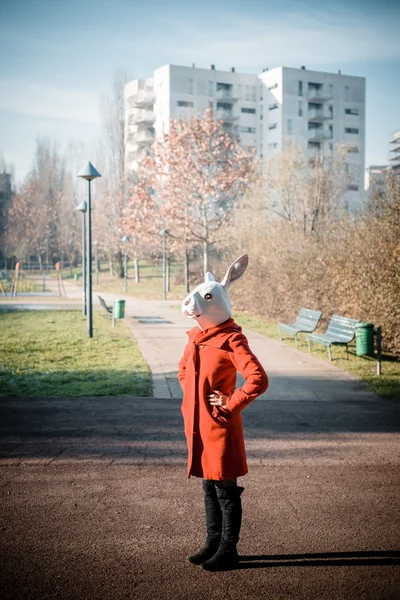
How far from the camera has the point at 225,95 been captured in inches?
3204

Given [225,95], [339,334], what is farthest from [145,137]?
[339,334]

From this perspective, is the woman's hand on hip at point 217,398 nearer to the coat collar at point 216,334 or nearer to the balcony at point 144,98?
the coat collar at point 216,334

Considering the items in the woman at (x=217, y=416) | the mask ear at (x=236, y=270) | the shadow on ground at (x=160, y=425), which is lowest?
the shadow on ground at (x=160, y=425)

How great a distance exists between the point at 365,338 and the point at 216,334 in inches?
342

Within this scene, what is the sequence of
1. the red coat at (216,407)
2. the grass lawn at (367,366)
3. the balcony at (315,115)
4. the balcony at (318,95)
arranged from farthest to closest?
the balcony at (318,95)
the balcony at (315,115)
the grass lawn at (367,366)
the red coat at (216,407)

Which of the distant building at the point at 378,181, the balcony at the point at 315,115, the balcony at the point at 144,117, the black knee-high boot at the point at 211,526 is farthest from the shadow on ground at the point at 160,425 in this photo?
the balcony at the point at 315,115

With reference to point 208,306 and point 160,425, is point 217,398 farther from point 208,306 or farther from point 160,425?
point 160,425

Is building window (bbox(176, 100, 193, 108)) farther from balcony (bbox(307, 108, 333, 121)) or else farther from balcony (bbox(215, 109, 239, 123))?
balcony (bbox(307, 108, 333, 121))

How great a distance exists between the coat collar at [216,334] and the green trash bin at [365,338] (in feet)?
28.1

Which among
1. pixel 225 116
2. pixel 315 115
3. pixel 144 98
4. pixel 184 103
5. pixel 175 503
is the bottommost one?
pixel 175 503

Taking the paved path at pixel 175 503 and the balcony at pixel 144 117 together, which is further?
the balcony at pixel 144 117

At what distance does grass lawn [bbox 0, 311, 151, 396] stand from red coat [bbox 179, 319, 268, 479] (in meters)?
5.36

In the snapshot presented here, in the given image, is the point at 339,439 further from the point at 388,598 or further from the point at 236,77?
the point at 236,77

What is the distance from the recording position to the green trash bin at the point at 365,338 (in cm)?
1217
